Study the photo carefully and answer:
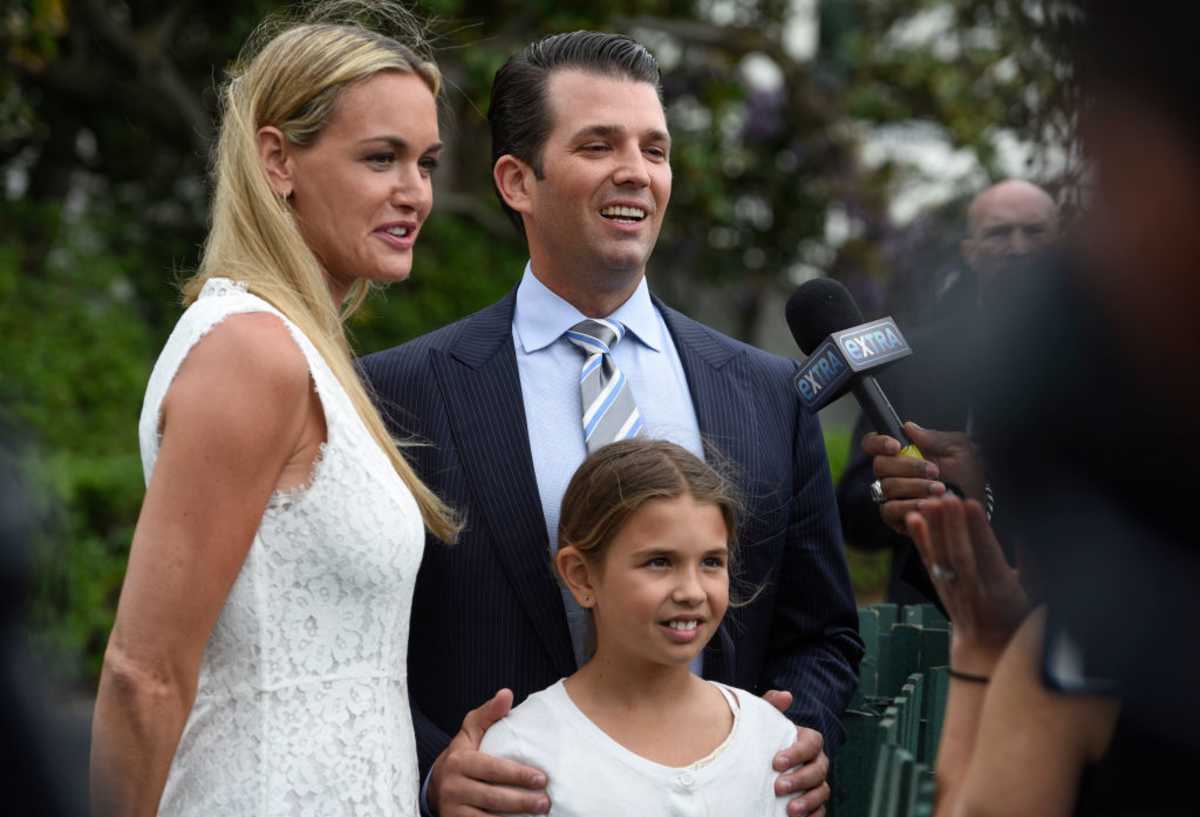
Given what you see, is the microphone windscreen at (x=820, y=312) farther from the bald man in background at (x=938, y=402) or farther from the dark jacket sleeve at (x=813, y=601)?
the dark jacket sleeve at (x=813, y=601)

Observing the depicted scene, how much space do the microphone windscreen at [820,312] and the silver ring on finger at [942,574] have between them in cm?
128

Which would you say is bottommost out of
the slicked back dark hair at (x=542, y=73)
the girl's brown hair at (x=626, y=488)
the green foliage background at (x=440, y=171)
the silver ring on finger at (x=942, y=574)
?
the silver ring on finger at (x=942, y=574)

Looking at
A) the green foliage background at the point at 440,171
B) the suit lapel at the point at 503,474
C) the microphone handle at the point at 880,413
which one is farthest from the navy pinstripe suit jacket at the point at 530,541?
the green foliage background at the point at 440,171

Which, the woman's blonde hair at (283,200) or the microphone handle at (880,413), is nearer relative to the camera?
the microphone handle at (880,413)

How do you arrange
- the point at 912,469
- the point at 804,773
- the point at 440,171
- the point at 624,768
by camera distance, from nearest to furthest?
the point at 912,469 < the point at 624,768 < the point at 804,773 < the point at 440,171

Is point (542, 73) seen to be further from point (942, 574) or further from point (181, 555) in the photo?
point (942, 574)

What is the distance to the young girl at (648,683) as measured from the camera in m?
2.61

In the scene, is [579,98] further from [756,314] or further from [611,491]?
[756,314]

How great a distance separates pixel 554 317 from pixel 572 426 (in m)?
0.27

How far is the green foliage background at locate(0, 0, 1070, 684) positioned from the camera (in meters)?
10.2

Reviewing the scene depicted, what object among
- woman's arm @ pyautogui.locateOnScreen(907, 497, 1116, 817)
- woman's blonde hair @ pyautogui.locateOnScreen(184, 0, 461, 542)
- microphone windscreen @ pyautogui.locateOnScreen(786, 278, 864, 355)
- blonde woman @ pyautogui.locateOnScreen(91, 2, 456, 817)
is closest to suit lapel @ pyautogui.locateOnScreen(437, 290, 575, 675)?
woman's blonde hair @ pyautogui.locateOnScreen(184, 0, 461, 542)

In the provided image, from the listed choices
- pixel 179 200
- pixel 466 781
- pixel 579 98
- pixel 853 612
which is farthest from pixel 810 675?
pixel 179 200

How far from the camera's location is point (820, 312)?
9.48 feet

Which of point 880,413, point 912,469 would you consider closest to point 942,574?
point 912,469
